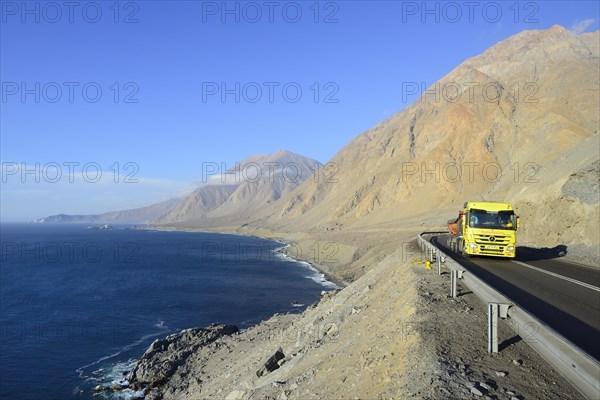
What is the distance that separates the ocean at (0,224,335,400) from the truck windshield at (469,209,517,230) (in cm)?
2280

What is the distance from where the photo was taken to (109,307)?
1900 inches

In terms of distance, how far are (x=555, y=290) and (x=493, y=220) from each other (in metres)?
6.46

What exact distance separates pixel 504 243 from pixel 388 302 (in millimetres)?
8196

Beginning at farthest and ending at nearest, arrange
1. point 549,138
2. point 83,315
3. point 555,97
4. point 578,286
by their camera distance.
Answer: point 555,97 → point 549,138 → point 83,315 → point 578,286

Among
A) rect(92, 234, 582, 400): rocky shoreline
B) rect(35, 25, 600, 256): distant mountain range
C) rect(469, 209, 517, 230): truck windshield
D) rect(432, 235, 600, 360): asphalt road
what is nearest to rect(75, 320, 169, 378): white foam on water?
rect(92, 234, 582, 400): rocky shoreline

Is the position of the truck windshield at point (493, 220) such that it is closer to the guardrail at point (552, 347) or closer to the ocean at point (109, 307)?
the guardrail at point (552, 347)

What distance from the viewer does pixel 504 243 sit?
19.6 m

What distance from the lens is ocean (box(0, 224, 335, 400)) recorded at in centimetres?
2961

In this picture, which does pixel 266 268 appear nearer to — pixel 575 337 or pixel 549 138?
pixel 549 138

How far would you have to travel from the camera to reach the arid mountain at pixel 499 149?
34688mm

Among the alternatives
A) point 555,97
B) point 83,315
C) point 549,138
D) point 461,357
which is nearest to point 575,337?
point 461,357

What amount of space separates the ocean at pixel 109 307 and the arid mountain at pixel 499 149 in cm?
2799

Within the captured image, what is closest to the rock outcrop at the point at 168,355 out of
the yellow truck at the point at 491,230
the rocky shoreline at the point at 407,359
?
the rocky shoreline at the point at 407,359

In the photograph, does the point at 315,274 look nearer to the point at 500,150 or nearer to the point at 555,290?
the point at 500,150
